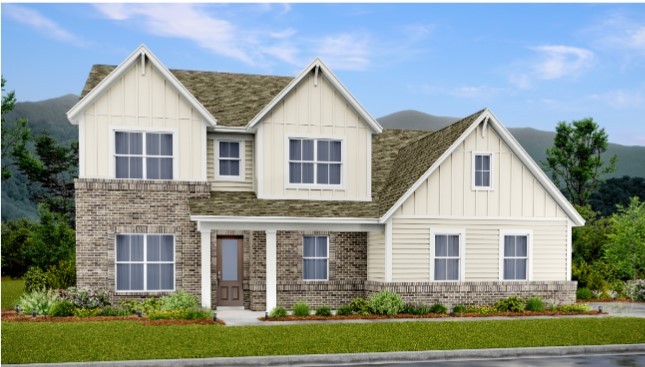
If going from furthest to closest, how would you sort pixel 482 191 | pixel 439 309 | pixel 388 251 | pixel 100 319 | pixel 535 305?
1. pixel 482 191
2. pixel 535 305
3. pixel 388 251
4. pixel 439 309
5. pixel 100 319

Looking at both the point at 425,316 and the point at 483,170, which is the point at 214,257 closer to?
the point at 425,316

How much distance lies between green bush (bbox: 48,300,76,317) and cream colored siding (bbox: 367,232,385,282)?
32.9 ft

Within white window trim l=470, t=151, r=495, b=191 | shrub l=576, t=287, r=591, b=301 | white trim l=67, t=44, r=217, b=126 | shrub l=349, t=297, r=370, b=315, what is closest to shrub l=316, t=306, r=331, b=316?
shrub l=349, t=297, r=370, b=315

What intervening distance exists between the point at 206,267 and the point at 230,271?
123 inches

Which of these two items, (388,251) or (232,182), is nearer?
(388,251)

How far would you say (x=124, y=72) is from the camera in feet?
82.6

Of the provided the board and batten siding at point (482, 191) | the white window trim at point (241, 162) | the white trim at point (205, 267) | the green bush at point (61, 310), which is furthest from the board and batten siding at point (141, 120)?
the board and batten siding at point (482, 191)

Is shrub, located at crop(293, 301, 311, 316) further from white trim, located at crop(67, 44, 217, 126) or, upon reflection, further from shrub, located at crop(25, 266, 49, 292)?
shrub, located at crop(25, 266, 49, 292)

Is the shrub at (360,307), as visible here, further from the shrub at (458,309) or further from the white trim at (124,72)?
the white trim at (124,72)

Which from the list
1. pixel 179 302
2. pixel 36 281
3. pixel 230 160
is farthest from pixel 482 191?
pixel 36 281

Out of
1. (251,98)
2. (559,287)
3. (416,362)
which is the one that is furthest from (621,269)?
(416,362)

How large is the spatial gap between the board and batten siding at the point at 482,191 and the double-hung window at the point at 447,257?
0.85 metres

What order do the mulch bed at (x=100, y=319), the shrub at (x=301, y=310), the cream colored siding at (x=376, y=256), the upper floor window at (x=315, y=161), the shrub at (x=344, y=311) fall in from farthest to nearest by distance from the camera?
1. the upper floor window at (x=315, y=161)
2. the cream colored siding at (x=376, y=256)
3. the shrub at (x=344, y=311)
4. the shrub at (x=301, y=310)
5. the mulch bed at (x=100, y=319)

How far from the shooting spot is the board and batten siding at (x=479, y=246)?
25.4 m
